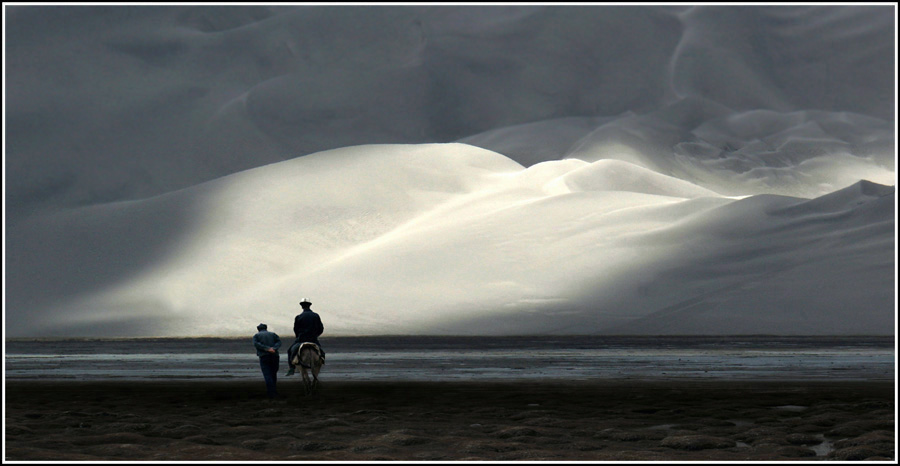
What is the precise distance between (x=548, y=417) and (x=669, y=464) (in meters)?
5.04

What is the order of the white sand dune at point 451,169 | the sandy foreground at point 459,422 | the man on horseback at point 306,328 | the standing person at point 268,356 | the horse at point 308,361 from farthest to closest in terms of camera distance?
the white sand dune at point 451,169
the man on horseback at point 306,328
the horse at point 308,361
the standing person at point 268,356
the sandy foreground at point 459,422

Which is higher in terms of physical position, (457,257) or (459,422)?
(457,257)

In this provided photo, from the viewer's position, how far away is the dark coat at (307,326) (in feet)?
74.9

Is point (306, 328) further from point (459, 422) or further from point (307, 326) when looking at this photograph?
point (459, 422)

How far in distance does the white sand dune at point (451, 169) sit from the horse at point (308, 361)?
40090mm

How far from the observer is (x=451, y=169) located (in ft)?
335

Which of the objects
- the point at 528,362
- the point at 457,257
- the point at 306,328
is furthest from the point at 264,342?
the point at 457,257

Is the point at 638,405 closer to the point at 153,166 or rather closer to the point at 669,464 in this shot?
the point at 669,464

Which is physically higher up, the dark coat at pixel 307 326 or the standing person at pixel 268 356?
the dark coat at pixel 307 326

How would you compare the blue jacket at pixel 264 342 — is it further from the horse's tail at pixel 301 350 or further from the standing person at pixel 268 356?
the horse's tail at pixel 301 350

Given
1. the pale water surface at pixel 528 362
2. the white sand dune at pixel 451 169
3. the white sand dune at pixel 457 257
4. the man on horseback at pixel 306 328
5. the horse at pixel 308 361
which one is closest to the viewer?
the horse at pixel 308 361

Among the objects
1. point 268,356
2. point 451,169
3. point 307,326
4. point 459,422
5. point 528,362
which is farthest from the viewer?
point 451,169

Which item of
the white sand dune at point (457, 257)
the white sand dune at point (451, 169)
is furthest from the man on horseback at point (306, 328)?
the white sand dune at point (457, 257)

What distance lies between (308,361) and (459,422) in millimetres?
5641
